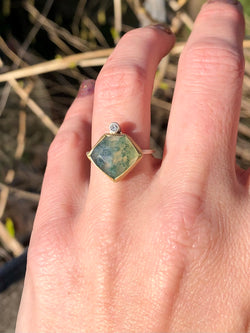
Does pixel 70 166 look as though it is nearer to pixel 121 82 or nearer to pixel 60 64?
pixel 121 82

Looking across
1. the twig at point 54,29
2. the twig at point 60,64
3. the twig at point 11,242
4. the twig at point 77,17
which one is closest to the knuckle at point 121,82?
the twig at point 60,64

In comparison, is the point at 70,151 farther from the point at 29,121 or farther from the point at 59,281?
the point at 29,121

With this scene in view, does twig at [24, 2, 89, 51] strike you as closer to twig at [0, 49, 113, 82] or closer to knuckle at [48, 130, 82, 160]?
twig at [0, 49, 113, 82]

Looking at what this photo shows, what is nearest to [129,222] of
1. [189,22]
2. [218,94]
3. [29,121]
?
[218,94]

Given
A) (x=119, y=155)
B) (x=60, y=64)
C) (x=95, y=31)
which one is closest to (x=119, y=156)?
(x=119, y=155)

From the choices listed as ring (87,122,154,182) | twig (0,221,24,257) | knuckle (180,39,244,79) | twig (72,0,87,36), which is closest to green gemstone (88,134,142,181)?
ring (87,122,154,182)

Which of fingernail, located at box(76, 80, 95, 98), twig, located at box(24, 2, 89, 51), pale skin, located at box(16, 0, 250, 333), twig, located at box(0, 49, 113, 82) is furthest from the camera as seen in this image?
twig, located at box(24, 2, 89, 51)

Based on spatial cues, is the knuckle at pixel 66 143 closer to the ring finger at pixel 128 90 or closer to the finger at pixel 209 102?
the ring finger at pixel 128 90
